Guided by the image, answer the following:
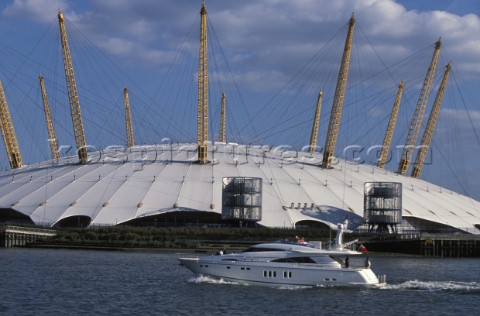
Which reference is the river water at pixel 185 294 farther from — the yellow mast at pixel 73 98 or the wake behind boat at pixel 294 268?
the yellow mast at pixel 73 98

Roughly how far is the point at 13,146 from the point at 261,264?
10061 centimetres

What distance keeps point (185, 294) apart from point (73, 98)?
3295 inches

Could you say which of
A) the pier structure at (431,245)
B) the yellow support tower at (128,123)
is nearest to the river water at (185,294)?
the pier structure at (431,245)

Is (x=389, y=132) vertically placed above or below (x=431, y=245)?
above

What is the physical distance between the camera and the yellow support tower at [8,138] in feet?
518

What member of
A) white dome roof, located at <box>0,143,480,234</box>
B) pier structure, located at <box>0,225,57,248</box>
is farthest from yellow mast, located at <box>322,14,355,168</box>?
pier structure, located at <box>0,225,57,248</box>

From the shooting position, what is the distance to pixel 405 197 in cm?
13412

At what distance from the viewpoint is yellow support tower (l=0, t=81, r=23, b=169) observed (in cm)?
15800

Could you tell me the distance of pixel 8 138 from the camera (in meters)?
160

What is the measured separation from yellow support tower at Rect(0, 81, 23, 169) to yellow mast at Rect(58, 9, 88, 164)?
2011cm

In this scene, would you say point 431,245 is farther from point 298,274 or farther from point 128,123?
point 128,123

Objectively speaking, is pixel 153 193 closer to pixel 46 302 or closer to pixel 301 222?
pixel 301 222

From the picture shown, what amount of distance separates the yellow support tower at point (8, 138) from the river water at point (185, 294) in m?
76.5

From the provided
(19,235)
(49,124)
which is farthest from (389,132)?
(19,235)
